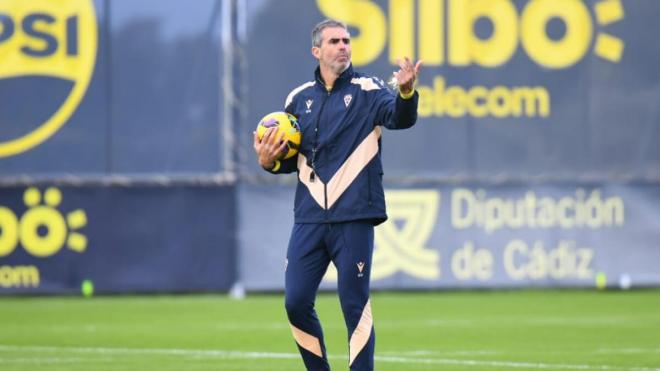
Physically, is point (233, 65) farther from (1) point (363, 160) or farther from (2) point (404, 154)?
(1) point (363, 160)

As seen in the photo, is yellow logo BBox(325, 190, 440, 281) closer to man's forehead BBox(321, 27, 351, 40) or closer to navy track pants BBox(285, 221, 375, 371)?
navy track pants BBox(285, 221, 375, 371)

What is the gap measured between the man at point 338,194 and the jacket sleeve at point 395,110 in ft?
0.03

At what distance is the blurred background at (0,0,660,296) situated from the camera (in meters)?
18.1

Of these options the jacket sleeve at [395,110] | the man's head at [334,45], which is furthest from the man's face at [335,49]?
the jacket sleeve at [395,110]

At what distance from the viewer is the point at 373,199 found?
8359mm

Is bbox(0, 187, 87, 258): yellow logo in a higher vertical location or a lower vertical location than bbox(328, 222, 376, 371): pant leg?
lower

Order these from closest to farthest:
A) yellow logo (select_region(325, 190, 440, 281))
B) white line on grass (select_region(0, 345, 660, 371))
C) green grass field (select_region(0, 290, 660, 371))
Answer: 1. white line on grass (select_region(0, 345, 660, 371))
2. green grass field (select_region(0, 290, 660, 371))
3. yellow logo (select_region(325, 190, 440, 281))

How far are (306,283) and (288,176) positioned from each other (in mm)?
9992

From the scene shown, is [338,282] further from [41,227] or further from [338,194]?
[41,227]

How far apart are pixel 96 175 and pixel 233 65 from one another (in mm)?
2235

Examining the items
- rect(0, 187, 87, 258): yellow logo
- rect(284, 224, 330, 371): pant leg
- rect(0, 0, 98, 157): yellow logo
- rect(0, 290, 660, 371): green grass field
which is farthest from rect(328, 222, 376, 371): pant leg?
rect(0, 0, 98, 157): yellow logo

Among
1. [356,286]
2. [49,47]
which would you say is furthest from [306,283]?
[49,47]

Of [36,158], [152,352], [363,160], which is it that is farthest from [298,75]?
[363,160]

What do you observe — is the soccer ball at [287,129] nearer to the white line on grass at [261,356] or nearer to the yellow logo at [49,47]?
the white line on grass at [261,356]
